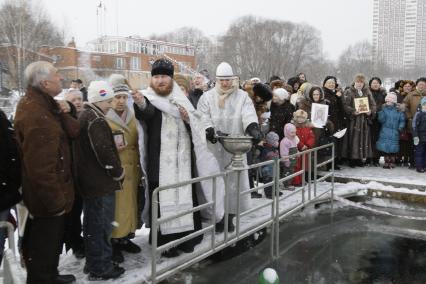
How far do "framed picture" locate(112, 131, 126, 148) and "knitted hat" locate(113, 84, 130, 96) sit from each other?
1.17ft

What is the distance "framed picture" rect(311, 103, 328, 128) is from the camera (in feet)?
24.7

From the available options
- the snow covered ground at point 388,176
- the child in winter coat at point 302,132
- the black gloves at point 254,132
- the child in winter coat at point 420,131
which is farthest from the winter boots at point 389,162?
the black gloves at point 254,132

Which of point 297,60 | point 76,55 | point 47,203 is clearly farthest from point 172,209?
point 297,60

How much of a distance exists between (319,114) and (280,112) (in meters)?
0.82

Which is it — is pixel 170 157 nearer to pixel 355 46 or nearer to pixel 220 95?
pixel 220 95

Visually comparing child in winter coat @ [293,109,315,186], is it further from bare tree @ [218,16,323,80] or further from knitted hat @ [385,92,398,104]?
bare tree @ [218,16,323,80]

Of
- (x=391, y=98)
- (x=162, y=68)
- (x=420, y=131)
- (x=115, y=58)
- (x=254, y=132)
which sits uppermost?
(x=115, y=58)

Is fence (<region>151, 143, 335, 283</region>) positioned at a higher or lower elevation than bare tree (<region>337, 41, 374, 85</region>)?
lower

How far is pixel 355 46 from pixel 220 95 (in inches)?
3364

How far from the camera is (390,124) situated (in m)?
8.71

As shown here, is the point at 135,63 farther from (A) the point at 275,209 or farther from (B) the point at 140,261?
(B) the point at 140,261

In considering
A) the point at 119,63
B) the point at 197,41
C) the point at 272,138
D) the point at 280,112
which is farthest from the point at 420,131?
the point at 197,41

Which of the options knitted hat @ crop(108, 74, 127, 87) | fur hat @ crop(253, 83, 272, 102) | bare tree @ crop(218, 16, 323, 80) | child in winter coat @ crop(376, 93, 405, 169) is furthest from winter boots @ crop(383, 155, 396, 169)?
bare tree @ crop(218, 16, 323, 80)

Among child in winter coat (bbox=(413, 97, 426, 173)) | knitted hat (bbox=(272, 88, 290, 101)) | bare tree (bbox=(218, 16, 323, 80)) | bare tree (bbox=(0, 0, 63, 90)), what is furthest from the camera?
bare tree (bbox=(218, 16, 323, 80))
